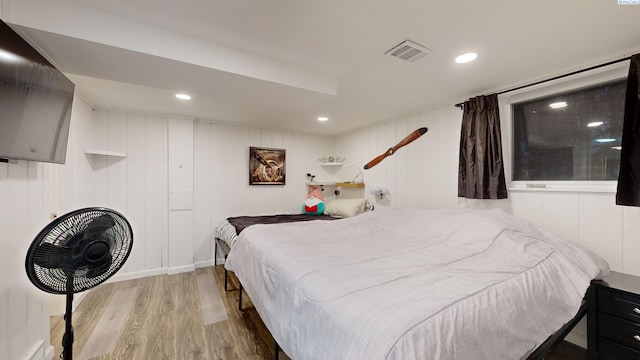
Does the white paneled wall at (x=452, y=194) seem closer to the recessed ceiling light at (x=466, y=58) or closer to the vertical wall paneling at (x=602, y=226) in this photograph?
the vertical wall paneling at (x=602, y=226)

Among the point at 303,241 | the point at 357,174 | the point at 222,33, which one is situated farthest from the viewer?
the point at 357,174

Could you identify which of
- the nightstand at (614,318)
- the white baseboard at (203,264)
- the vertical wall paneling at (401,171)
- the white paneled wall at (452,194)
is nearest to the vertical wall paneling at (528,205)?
the white paneled wall at (452,194)

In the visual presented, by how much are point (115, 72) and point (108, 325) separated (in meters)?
2.19

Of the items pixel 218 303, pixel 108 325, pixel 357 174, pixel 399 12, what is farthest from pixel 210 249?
pixel 399 12

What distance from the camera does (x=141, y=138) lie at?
351 centimetres

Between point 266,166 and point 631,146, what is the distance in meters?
4.05

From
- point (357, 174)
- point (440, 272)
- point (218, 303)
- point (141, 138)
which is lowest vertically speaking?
point (218, 303)

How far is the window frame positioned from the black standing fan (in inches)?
122

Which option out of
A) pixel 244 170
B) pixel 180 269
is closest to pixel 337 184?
pixel 244 170

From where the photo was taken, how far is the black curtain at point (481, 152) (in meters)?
2.37

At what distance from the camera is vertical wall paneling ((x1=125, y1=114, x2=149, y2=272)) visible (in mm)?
3420

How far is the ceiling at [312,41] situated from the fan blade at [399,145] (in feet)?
2.46

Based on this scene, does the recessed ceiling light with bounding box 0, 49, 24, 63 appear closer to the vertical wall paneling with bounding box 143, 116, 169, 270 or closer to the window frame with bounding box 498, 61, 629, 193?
the vertical wall paneling with bounding box 143, 116, 169, 270

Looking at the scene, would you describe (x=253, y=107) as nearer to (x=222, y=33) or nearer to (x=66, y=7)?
(x=222, y=33)
